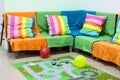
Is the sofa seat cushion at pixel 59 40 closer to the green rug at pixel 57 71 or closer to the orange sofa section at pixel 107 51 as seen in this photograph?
the green rug at pixel 57 71

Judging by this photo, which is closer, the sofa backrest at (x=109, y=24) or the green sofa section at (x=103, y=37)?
the green sofa section at (x=103, y=37)

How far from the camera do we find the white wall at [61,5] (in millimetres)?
3943

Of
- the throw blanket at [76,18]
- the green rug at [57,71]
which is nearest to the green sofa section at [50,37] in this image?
the throw blanket at [76,18]

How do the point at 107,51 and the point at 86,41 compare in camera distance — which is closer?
the point at 107,51

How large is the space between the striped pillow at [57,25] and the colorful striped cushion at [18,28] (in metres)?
0.45

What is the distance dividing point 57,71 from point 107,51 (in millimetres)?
904

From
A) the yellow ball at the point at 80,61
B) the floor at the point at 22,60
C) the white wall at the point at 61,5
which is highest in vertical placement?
the white wall at the point at 61,5

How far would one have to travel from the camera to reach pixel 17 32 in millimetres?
3695

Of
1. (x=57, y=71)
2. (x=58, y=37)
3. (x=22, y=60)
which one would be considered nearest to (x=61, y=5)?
(x=58, y=37)

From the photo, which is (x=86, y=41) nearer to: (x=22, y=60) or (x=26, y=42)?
(x=26, y=42)

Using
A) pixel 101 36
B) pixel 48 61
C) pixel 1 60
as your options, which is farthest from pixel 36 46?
pixel 101 36

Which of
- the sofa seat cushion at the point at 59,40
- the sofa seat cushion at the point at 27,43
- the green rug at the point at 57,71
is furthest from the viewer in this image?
the sofa seat cushion at the point at 59,40

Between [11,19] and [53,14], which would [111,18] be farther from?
[11,19]

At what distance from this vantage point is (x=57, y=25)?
4.04 meters
